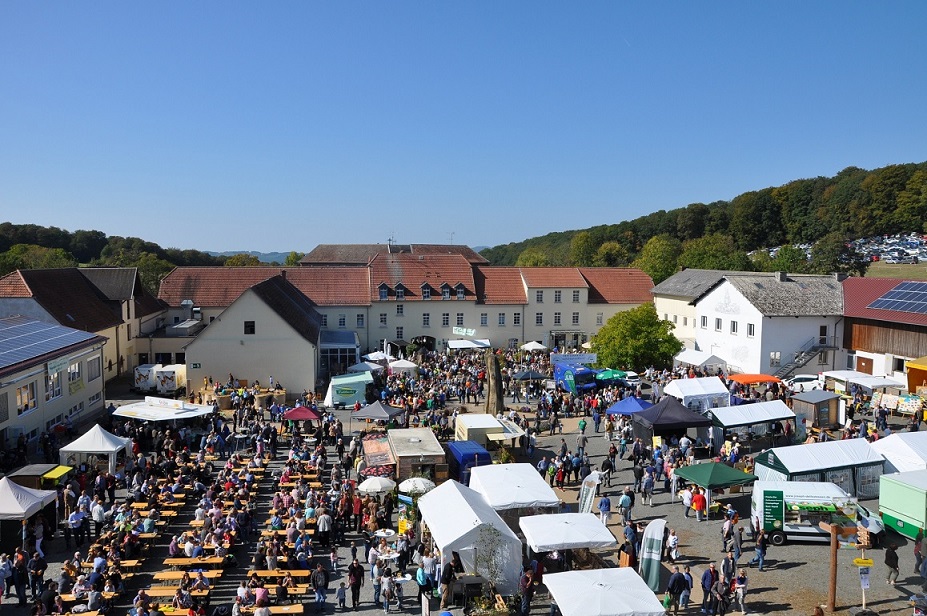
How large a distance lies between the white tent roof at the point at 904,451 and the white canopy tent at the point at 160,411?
22.3m

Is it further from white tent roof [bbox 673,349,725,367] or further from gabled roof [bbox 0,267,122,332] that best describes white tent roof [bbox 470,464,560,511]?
gabled roof [bbox 0,267,122,332]

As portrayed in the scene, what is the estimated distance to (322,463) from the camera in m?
22.1

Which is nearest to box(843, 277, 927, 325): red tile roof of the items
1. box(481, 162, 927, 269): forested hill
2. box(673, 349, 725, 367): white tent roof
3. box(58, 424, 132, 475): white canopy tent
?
box(673, 349, 725, 367): white tent roof

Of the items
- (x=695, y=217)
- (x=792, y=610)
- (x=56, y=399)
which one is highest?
(x=695, y=217)

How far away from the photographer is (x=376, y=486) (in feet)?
60.7

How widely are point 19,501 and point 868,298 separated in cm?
3954

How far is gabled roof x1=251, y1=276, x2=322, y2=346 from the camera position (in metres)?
36.3

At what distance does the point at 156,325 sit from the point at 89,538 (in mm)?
32409

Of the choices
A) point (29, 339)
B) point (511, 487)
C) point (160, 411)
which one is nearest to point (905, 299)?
point (511, 487)

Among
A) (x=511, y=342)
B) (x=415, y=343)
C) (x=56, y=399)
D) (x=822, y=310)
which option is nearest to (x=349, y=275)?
(x=415, y=343)

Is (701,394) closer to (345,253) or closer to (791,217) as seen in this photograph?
(345,253)

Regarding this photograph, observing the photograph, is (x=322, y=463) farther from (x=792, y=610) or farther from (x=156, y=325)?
(x=156, y=325)

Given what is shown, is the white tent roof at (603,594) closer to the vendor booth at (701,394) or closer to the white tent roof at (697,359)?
the vendor booth at (701,394)

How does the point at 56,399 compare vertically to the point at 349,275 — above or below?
below
